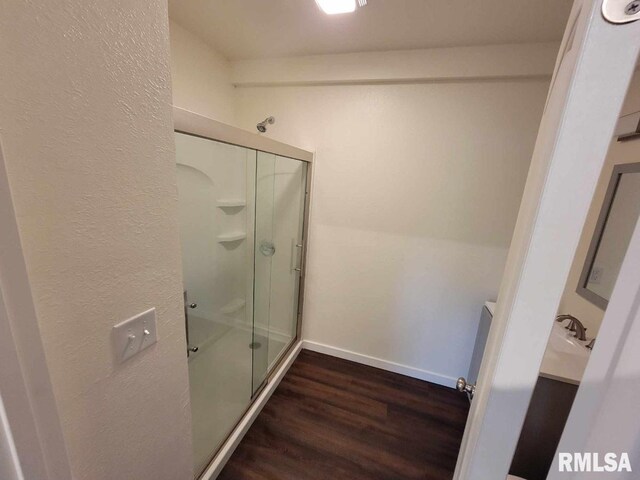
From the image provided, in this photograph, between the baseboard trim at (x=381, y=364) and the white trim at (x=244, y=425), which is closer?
the white trim at (x=244, y=425)

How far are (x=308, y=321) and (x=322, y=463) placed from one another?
1.13 meters

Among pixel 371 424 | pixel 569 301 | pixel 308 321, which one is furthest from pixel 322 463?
pixel 569 301

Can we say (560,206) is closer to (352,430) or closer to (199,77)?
(352,430)

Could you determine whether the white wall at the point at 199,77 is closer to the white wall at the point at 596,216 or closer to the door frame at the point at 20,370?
the door frame at the point at 20,370

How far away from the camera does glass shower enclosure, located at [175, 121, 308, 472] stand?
1.42 m

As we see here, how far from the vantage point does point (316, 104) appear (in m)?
2.08

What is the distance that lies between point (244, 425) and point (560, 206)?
194 cm

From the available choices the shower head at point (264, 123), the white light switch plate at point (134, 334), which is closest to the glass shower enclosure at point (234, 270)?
the shower head at point (264, 123)

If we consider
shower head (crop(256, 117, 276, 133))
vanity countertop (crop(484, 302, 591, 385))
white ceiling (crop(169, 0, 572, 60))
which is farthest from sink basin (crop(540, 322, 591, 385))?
shower head (crop(256, 117, 276, 133))

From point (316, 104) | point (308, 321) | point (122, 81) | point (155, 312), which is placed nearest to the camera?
point (122, 81)

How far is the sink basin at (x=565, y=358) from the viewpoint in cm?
107

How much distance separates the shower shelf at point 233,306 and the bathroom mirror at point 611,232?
213cm

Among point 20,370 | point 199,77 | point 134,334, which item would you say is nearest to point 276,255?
point 199,77

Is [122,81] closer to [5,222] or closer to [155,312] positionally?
[5,222]
